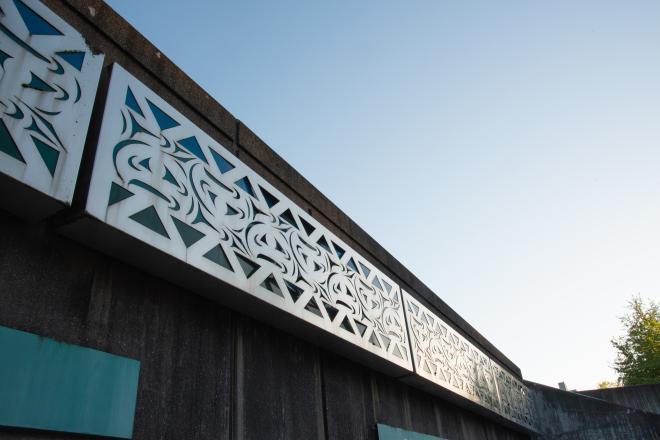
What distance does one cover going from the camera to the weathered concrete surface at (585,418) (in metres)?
14.5

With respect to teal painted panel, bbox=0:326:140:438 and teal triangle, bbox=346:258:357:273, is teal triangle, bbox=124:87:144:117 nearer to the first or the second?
teal painted panel, bbox=0:326:140:438

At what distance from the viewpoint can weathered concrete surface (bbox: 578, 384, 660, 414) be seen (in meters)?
15.9

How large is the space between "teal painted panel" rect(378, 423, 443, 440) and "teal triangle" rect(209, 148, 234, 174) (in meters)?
4.05

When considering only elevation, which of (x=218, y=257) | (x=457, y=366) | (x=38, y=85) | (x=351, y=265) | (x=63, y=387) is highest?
(x=351, y=265)

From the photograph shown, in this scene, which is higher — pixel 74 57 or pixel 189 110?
pixel 189 110

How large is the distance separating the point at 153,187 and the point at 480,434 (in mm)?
9444

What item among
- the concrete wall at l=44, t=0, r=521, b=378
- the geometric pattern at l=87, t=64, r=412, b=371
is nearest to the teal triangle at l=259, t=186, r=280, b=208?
the geometric pattern at l=87, t=64, r=412, b=371

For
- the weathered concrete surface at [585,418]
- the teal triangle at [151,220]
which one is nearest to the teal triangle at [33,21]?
the teal triangle at [151,220]

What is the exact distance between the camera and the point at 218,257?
4.38 meters

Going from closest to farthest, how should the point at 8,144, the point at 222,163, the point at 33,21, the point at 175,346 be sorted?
the point at 8,144 → the point at 33,21 → the point at 175,346 → the point at 222,163

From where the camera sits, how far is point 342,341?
5926 mm

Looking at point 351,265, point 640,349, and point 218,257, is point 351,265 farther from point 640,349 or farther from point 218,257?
point 640,349

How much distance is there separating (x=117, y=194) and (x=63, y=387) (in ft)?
4.39

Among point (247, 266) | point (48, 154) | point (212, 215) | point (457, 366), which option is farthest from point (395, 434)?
point (48, 154)
